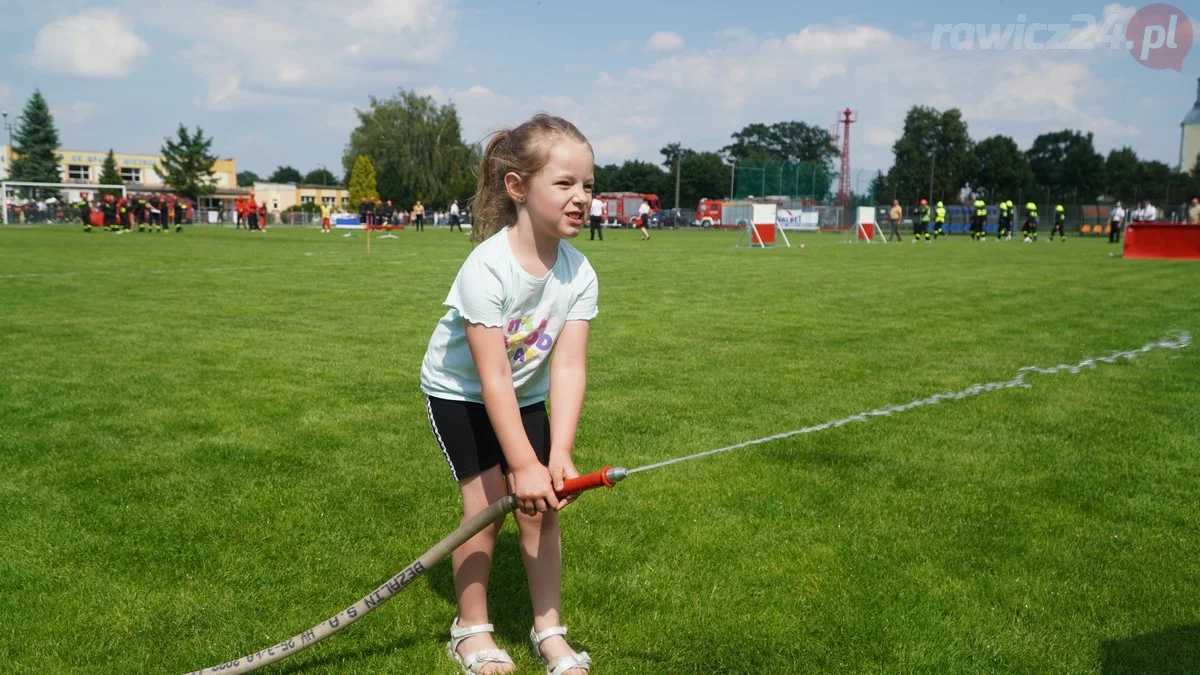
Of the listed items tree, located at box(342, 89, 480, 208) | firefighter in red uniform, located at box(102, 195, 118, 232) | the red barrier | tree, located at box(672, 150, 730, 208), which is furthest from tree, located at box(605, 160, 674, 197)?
the red barrier

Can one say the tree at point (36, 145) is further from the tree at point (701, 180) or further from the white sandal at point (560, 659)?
the white sandal at point (560, 659)

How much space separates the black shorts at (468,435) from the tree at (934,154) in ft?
325

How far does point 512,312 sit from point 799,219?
60720mm

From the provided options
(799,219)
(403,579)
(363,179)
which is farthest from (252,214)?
(403,579)

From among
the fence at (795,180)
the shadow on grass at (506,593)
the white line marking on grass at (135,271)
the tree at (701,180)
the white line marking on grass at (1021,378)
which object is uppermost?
the tree at (701,180)

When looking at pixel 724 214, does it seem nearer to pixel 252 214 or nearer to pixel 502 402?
pixel 252 214

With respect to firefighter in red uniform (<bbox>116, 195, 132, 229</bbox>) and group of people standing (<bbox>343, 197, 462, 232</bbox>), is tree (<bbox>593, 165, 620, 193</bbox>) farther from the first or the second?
firefighter in red uniform (<bbox>116, 195, 132, 229</bbox>)

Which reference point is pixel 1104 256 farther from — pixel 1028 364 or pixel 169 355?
pixel 169 355

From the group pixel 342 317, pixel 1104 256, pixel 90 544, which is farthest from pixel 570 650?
pixel 1104 256

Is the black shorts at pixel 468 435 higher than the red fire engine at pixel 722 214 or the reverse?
the reverse

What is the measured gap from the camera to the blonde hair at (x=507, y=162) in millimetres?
2996

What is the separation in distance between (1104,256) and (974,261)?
622 centimetres

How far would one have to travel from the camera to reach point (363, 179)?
83.4 m

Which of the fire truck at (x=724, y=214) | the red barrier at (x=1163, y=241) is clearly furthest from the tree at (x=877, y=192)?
the red barrier at (x=1163, y=241)
